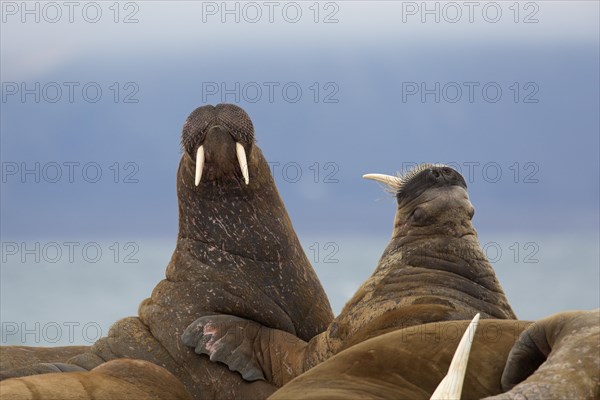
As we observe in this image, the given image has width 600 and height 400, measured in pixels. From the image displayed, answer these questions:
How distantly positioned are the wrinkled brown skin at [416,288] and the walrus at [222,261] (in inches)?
25.8

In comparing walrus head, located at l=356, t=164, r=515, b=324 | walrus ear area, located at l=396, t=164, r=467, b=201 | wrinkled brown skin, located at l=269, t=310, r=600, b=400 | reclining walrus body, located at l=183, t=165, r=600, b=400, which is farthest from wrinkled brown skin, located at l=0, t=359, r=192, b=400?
walrus ear area, located at l=396, t=164, r=467, b=201

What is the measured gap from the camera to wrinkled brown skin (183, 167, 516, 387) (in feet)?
24.8

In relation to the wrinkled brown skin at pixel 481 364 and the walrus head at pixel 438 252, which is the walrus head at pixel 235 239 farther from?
the wrinkled brown skin at pixel 481 364

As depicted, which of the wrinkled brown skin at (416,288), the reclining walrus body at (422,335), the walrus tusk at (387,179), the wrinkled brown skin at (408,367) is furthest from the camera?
the walrus tusk at (387,179)

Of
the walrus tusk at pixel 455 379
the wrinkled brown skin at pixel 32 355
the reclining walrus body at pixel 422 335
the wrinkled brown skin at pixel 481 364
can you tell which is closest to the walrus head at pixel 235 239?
the reclining walrus body at pixel 422 335

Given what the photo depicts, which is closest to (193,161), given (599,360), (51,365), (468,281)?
(51,365)

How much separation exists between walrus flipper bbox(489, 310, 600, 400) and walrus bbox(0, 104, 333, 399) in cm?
454

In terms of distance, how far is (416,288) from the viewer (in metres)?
7.77

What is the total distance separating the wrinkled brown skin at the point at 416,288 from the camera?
24.8ft

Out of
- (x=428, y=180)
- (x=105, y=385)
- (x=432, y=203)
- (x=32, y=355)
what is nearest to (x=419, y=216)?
(x=432, y=203)

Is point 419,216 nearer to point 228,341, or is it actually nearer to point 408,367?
point 228,341

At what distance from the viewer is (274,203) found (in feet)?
33.7

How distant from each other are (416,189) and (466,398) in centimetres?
344

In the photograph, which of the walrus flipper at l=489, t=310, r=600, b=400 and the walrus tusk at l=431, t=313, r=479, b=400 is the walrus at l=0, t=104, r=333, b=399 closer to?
the walrus flipper at l=489, t=310, r=600, b=400
